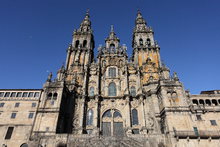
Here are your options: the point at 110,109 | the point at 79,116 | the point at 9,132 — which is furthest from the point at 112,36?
the point at 9,132

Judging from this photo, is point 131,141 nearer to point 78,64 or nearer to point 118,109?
point 118,109

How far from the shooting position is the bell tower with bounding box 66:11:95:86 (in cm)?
3916

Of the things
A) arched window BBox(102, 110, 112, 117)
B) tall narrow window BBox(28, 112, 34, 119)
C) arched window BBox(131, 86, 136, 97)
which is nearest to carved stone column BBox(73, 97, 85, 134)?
arched window BBox(102, 110, 112, 117)

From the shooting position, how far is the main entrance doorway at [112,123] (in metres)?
32.0

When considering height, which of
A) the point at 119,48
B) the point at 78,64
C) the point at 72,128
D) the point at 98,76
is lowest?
the point at 72,128

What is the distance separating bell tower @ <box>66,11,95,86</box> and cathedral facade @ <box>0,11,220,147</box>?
26 centimetres

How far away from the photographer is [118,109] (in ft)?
115

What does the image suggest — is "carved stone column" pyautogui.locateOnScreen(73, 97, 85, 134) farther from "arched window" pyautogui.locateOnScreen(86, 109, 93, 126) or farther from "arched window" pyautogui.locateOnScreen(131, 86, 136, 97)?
"arched window" pyautogui.locateOnScreen(131, 86, 136, 97)

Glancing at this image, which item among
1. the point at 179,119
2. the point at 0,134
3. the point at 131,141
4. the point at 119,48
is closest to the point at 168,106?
the point at 179,119

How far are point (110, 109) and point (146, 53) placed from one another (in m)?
18.4

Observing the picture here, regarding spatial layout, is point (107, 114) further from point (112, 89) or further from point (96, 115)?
point (112, 89)

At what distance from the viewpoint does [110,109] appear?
3516 cm

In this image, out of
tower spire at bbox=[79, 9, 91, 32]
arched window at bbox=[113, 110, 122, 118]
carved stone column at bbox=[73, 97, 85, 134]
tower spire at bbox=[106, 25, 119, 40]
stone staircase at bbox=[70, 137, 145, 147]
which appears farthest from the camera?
tower spire at bbox=[79, 9, 91, 32]

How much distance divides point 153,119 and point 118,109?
7.45m
